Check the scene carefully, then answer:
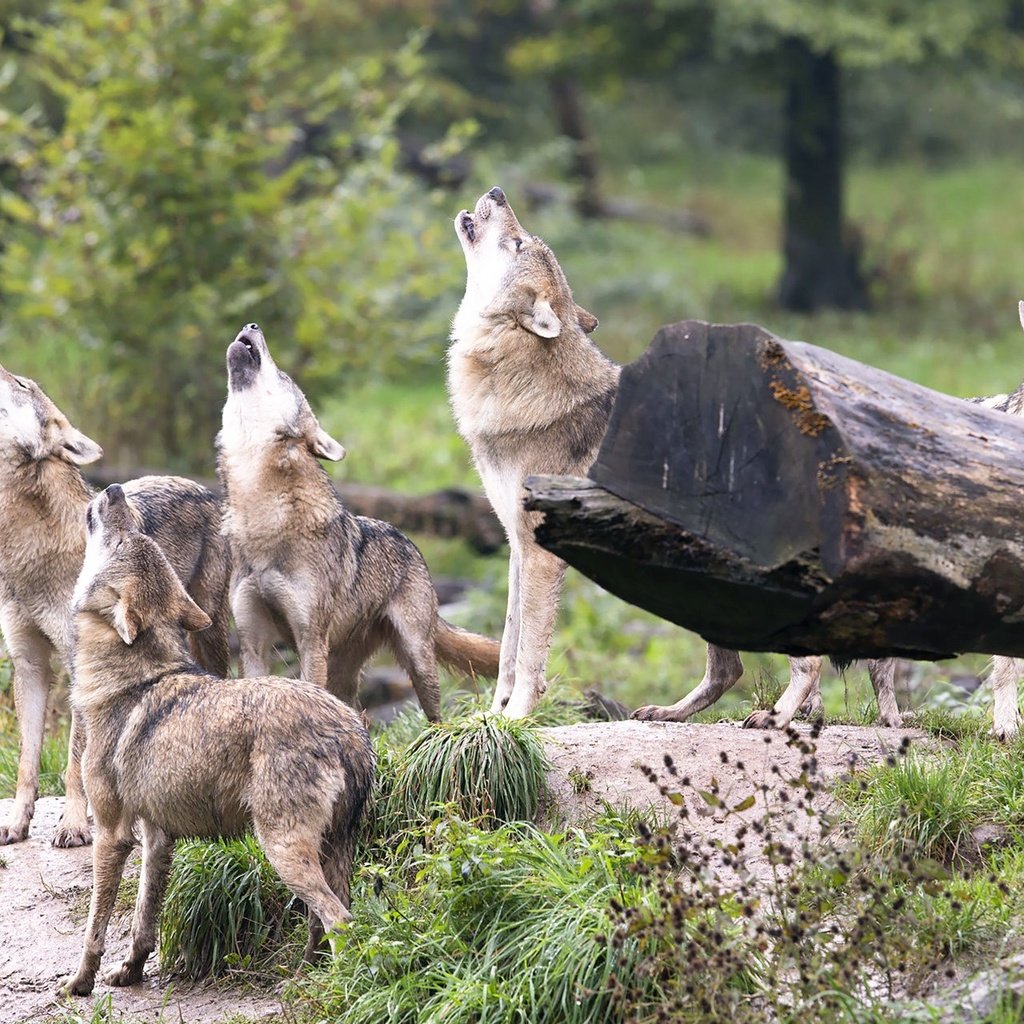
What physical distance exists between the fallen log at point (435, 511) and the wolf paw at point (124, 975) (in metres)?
8.05

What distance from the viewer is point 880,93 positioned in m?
31.2

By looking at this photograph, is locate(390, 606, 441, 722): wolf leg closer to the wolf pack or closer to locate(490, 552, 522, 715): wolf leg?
the wolf pack

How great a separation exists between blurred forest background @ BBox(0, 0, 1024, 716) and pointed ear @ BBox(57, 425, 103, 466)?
2.97 m

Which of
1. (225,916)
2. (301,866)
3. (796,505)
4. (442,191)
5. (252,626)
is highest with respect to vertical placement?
(442,191)

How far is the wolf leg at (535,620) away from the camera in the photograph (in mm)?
6824

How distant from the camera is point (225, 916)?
592 centimetres

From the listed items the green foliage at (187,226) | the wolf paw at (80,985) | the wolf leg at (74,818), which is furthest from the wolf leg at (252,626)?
the green foliage at (187,226)

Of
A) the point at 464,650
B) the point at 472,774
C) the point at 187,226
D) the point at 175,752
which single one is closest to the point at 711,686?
the point at 464,650

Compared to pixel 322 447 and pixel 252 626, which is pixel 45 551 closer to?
pixel 252 626

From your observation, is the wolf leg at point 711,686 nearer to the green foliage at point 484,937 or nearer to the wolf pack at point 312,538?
the wolf pack at point 312,538

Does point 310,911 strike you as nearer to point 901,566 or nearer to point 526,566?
point 526,566

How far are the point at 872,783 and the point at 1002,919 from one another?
38.7 inches

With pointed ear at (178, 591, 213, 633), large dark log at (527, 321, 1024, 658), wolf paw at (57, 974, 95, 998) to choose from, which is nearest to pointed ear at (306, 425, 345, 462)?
pointed ear at (178, 591, 213, 633)

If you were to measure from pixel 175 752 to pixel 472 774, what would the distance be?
119 cm
